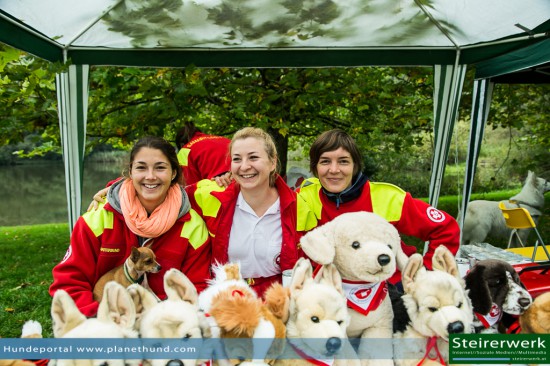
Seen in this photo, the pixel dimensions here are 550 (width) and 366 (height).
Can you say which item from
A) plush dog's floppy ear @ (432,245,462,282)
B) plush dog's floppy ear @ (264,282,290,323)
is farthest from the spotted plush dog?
plush dog's floppy ear @ (264,282,290,323)

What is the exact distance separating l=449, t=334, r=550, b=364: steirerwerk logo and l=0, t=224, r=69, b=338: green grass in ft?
11.3

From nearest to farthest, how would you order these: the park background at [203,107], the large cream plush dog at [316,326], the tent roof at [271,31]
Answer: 1. the large cream plush dog at [316,326]
2. the tent roof at [271,31]
3. the park background at [203,107]

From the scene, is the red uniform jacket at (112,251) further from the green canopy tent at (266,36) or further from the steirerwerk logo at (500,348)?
the green canopy tent at (266,36)

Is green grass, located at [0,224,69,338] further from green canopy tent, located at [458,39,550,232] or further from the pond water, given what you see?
green canopy tent, located at [458,39,550,232]

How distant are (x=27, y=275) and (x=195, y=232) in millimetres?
4869

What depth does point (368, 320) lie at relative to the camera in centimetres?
178

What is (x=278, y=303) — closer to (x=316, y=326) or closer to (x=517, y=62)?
(x=316, y=326)

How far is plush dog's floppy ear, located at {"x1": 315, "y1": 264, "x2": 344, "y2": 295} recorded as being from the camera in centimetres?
170

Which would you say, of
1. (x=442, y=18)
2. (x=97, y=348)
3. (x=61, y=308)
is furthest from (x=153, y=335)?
(x=442, y=18)

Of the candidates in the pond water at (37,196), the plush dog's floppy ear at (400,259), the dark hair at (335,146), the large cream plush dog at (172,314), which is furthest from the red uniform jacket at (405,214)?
the pond water at (37,196)

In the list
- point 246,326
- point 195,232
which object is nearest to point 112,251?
point 195,232

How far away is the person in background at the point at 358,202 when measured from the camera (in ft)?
7.91

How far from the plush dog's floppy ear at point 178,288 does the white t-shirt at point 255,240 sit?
2.46ft

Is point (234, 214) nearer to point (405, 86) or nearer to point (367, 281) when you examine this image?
point (367, 281)
